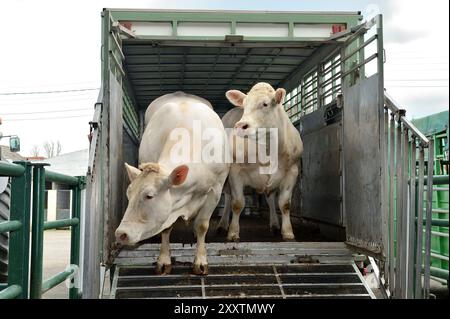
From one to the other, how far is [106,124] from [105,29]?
1.01 m

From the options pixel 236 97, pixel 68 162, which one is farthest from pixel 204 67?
pixel 68 162

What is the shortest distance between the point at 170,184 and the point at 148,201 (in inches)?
11.1

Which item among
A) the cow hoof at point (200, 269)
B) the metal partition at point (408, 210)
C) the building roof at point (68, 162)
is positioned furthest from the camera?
the building roof at point (68, 162)

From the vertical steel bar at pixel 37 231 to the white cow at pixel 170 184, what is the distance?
104 centimetres

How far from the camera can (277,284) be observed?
517 cm

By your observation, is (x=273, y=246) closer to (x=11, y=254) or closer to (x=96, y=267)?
(x=96, y=267)

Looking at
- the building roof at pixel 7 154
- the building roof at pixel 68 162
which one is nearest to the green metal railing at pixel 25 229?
the building roof at pixel 7 154

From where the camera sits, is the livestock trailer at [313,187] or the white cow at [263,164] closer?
the livestock trailer at [313,187]

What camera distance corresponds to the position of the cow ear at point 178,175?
15.7 ft

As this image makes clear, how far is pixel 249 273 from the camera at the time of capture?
539 cm

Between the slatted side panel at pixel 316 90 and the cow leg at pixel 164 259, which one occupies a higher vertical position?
the slatted side panel at pixel 316 90

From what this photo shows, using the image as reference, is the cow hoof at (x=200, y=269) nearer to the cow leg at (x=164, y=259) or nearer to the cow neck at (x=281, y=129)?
the cow leg at (x=164, y=259)

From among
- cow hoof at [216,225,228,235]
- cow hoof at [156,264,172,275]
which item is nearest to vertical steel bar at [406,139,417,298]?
cow hoof at [156,264,172,275]
